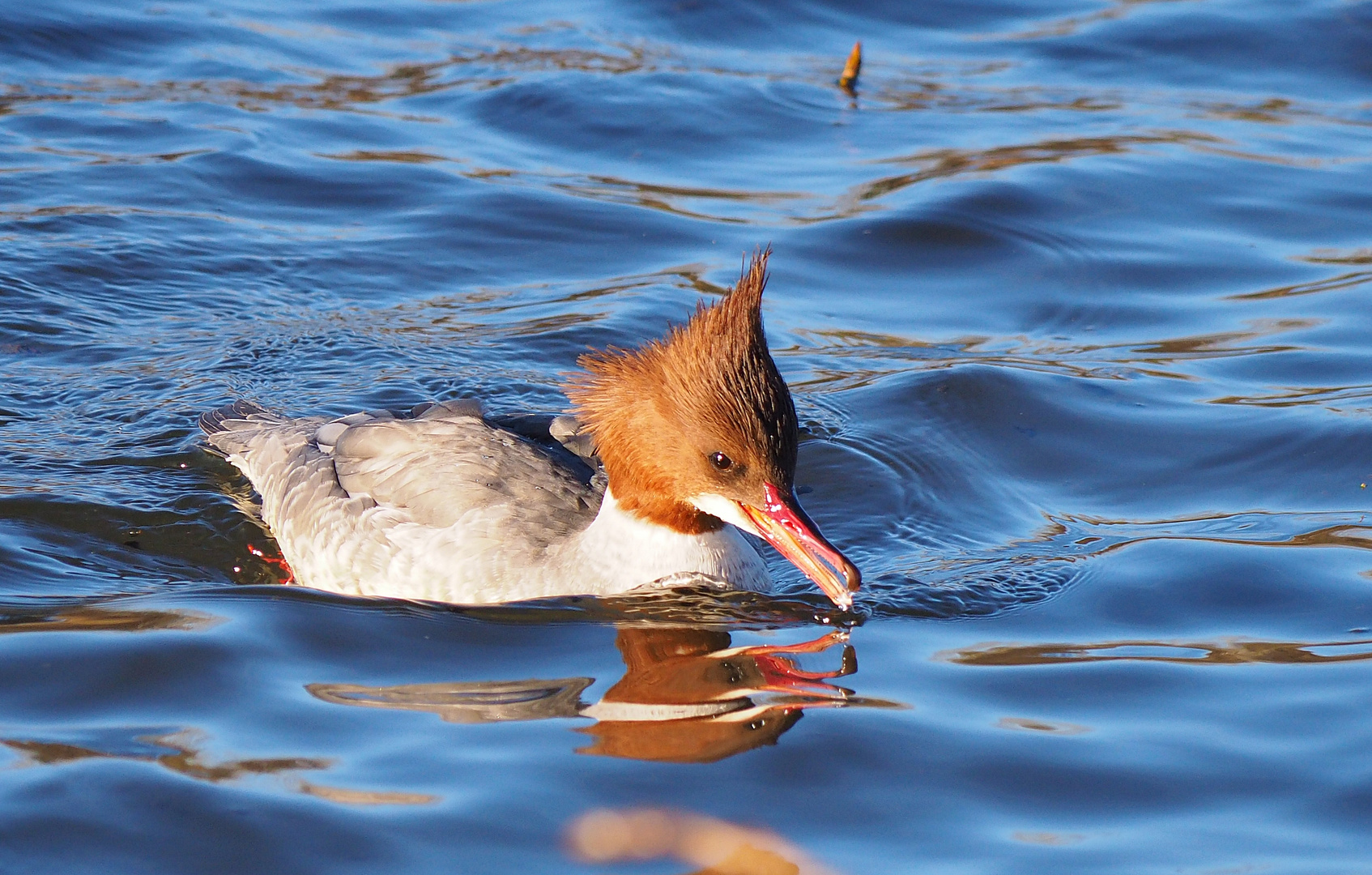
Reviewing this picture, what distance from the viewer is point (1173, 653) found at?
5.59 meters

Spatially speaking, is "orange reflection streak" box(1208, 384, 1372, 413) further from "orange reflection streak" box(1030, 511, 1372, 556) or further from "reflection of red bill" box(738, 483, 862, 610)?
"reflection of red bill" box(738, 483, 862, 610)

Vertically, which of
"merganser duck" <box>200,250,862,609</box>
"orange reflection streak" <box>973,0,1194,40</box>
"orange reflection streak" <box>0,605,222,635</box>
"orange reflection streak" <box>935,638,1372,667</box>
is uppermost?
"orange reflection streak" <box>973,0,1194,40</box>

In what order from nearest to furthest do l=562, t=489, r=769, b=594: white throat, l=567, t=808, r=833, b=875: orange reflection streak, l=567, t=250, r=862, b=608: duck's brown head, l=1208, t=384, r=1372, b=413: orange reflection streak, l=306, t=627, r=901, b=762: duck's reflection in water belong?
l=567, t=808, r=833, b=875: orange reflection streak < l=306, t=627, r=901, b=762: duck's reflection in water < l=567, t=250, r=862, b=608: duck's brown head < l=562, t=489, r=769, b=594: white throat < l=1208, t=384, r=1372, b=413: orange reflection streak

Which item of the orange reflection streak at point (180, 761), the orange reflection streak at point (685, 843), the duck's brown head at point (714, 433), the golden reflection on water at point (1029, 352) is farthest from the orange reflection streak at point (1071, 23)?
the orange reflection streak at point (180, 761)

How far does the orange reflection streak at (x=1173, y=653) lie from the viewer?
217 inches

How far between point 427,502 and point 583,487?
2.05 feet

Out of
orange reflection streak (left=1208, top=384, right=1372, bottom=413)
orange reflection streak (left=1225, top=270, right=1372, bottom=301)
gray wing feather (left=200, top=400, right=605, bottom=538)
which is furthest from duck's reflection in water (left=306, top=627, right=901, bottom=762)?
orange reflection streak (left=1225, top=270, right=1372, bottom=301)

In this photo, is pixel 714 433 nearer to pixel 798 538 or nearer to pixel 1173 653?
pixel 798 538

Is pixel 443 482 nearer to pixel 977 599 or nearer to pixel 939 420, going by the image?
pixel 977 599

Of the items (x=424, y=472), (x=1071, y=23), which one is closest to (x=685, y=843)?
(x=424, y=472)

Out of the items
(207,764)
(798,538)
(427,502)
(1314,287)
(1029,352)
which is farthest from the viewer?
(1314,287)

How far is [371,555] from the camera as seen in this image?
247 inches

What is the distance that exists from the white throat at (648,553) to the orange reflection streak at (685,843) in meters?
1.68

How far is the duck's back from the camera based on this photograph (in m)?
6.07
